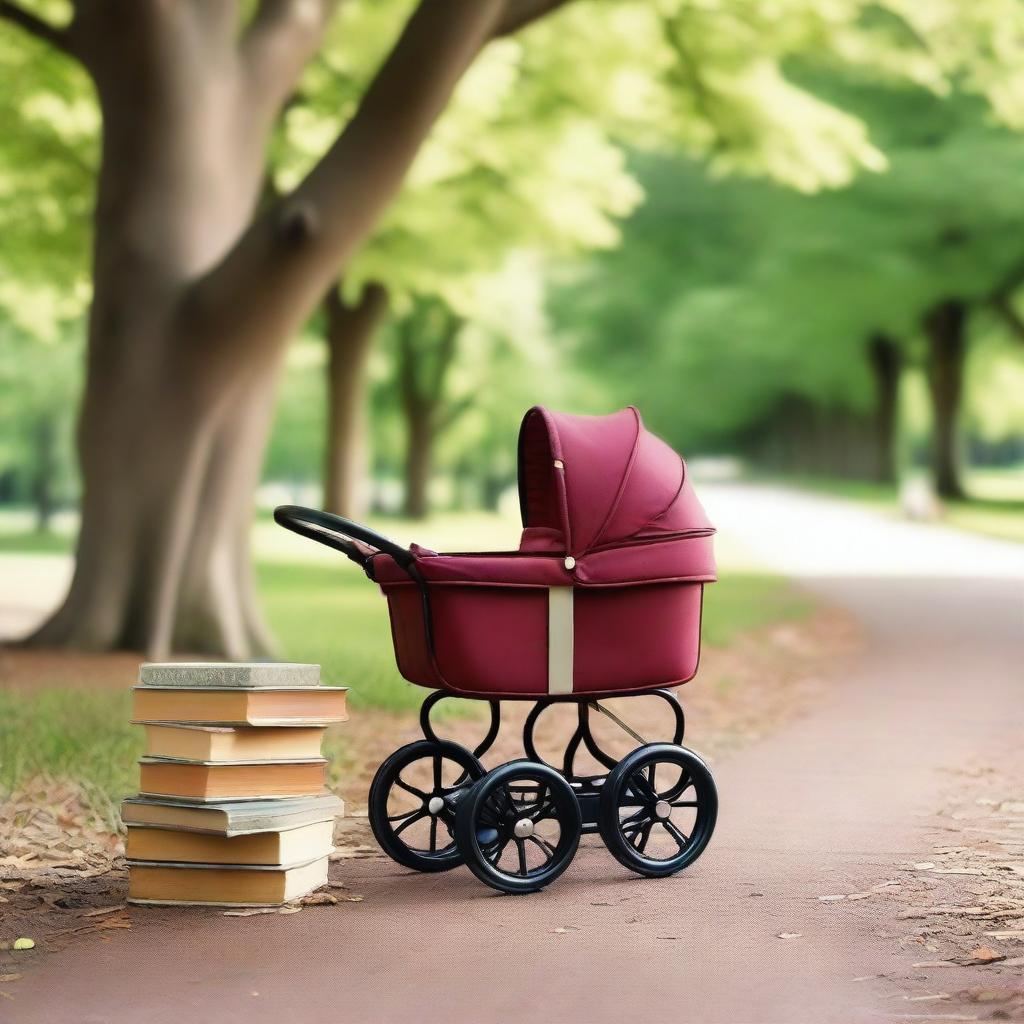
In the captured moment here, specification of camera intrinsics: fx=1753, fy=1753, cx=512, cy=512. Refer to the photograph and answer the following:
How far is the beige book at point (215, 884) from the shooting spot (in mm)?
5465

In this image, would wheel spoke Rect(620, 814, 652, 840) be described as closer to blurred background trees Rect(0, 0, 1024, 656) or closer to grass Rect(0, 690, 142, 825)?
grass Rect(0, 690, 142, 825)

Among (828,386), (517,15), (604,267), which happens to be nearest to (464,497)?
(604,267)

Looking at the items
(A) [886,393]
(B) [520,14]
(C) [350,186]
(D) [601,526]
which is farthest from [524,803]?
(A) [886,393]

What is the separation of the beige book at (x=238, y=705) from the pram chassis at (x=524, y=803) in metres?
0.36

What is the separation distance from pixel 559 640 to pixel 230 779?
1144 mm

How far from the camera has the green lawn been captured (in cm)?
780

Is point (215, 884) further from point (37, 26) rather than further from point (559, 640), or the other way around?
point (37, 26)

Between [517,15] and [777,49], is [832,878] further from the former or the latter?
[777,49]

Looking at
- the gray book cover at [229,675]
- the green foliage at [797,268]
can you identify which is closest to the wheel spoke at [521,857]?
the gray book cover at [229,675]

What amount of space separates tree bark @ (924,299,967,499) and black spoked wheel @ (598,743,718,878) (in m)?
31.9

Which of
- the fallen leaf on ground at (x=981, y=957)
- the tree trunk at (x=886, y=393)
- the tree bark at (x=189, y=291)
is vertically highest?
the tree trunk at (x=886, y=393)

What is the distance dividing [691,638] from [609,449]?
0.70m

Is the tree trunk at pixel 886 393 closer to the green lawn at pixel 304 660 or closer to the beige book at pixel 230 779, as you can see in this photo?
the green lawn at pixel 304 660

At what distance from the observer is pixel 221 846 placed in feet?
18.1
